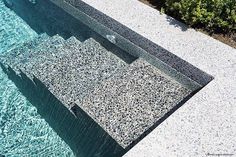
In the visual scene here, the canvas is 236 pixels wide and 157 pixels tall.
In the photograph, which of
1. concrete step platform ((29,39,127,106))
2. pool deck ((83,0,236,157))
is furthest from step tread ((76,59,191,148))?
pool deck ((83,0,236,157))

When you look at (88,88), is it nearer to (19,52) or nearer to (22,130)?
(22,130)

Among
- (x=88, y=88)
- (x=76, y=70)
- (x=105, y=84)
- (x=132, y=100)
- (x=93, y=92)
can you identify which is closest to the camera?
(x=132, y=100)

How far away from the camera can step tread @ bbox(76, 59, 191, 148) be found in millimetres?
4672

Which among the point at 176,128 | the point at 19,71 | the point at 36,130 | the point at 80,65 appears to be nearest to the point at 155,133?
the point at 176,128

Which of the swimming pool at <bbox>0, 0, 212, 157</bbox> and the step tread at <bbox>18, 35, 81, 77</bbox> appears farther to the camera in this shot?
the step tread at <bbox>18, 35, 81, 77</bbox>

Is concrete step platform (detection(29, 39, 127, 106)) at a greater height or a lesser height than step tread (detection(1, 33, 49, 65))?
greater

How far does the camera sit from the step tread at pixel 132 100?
15.3 ft

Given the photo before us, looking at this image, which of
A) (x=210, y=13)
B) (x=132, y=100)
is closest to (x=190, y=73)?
(x=132, y=100)

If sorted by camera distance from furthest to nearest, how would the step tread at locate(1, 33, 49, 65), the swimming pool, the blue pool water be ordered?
the step tread at locate(1, 33, 49, 65) → the blue pool water → the swimming pool

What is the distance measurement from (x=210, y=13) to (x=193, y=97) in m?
1.61

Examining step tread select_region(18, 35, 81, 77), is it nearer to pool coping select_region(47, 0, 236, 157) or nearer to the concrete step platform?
the concrete step platform

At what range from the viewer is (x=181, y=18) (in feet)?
18.9

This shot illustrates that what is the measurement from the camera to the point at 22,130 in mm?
6160

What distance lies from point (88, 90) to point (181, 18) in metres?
1.90
